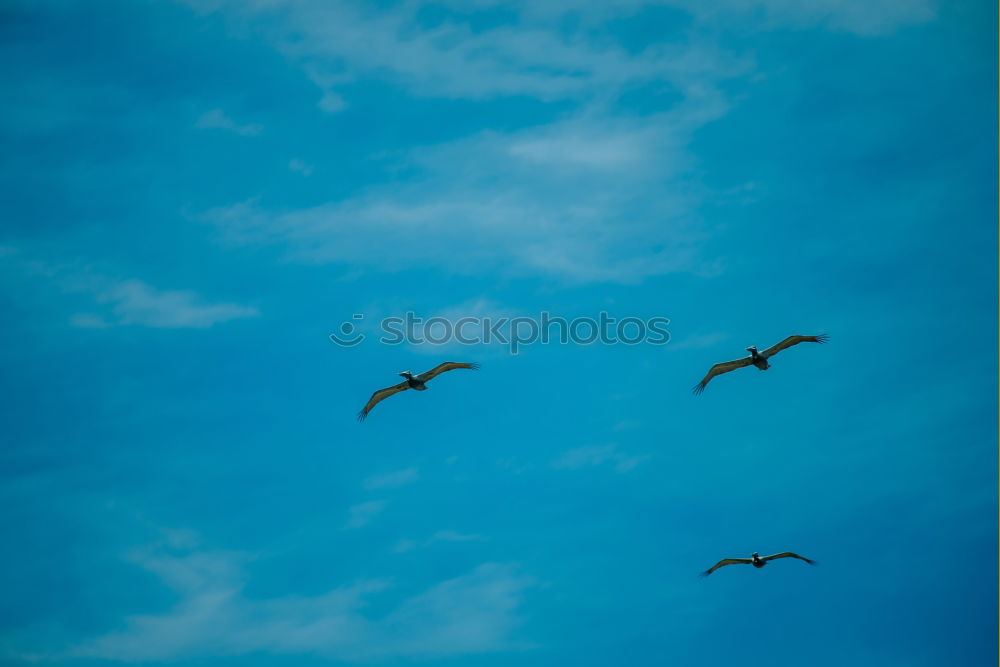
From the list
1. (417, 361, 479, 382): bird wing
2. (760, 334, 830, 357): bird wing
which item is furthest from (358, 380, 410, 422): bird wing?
(760, 334, 830, 357): bird wing

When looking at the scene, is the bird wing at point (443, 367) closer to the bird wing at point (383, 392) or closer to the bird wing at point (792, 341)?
the bird wing at point (383, 392)

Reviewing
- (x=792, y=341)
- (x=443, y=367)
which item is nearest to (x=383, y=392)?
(x=443, y=367)

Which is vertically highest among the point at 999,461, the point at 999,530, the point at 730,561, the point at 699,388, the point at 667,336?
the point at 667,336

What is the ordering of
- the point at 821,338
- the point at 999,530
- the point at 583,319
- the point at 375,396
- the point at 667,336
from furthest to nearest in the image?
the point at 667,336 < the point at 999,530 < the point at 583,319 < the point at 375,396 < the point at 821,338

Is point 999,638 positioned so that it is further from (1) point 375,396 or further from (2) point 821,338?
(1) point 375,396

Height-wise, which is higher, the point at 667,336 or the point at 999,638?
the point at 667,336

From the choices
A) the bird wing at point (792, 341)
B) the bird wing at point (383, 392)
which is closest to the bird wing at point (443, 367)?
the bird wing at point (383, 392)

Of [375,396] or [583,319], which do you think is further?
[583,319]

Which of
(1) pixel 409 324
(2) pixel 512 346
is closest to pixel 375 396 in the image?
(1) pixel 409 324

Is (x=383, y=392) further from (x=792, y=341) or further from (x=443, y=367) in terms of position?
(x=792, y=341)

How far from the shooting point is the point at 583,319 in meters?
74.2

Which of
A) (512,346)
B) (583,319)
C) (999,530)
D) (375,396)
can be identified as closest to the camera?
(375,396)

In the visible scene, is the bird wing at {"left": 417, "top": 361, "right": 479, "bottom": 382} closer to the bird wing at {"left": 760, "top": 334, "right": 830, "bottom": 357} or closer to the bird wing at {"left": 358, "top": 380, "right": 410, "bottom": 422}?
the bird wing at {"left": 358, "top": 380, "right": 410, "bottom": 422}

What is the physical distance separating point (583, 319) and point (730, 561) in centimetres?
2058
